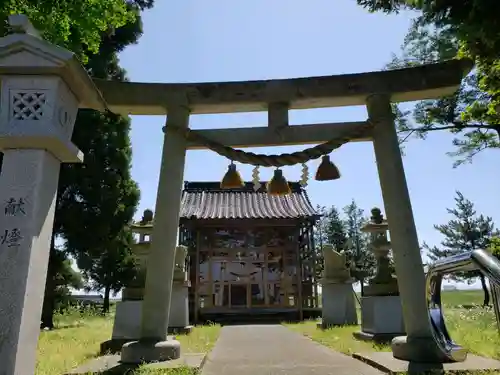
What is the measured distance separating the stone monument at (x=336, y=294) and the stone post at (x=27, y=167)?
29.1 feet

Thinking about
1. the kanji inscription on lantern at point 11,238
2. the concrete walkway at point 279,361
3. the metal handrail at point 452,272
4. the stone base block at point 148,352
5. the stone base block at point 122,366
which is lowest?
the concrete walkway at point 279,361

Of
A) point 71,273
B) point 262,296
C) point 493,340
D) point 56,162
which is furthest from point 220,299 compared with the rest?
point 56,162

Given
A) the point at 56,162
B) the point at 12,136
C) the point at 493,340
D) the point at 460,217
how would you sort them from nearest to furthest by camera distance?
the point at 12,136 → the point at 56,162 → the point at 493,340 → the point at 460,217

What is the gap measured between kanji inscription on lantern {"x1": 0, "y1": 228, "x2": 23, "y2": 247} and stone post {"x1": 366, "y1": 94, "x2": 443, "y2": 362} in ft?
13.5

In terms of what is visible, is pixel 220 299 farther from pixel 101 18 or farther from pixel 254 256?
pixel 101 18

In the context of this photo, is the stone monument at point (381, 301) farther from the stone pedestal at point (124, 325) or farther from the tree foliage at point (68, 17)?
the tree foliage at point (68, 17)

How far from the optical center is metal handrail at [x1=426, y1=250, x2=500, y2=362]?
1693 mm

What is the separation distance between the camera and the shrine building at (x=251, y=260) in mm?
16172

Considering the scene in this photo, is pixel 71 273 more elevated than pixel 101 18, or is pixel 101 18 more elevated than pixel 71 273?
pixel 101 18

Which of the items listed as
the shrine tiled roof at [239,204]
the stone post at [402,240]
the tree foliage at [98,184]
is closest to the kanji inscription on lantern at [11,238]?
the stone post at [402,240]

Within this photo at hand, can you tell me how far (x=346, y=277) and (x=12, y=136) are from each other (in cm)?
959

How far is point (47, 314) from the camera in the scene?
13062 millimetres

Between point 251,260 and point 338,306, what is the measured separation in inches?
269

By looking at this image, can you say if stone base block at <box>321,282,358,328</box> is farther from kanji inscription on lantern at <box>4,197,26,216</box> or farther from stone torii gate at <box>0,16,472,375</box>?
kanji inscription on lantern at <box>4,197,26,216</box>
